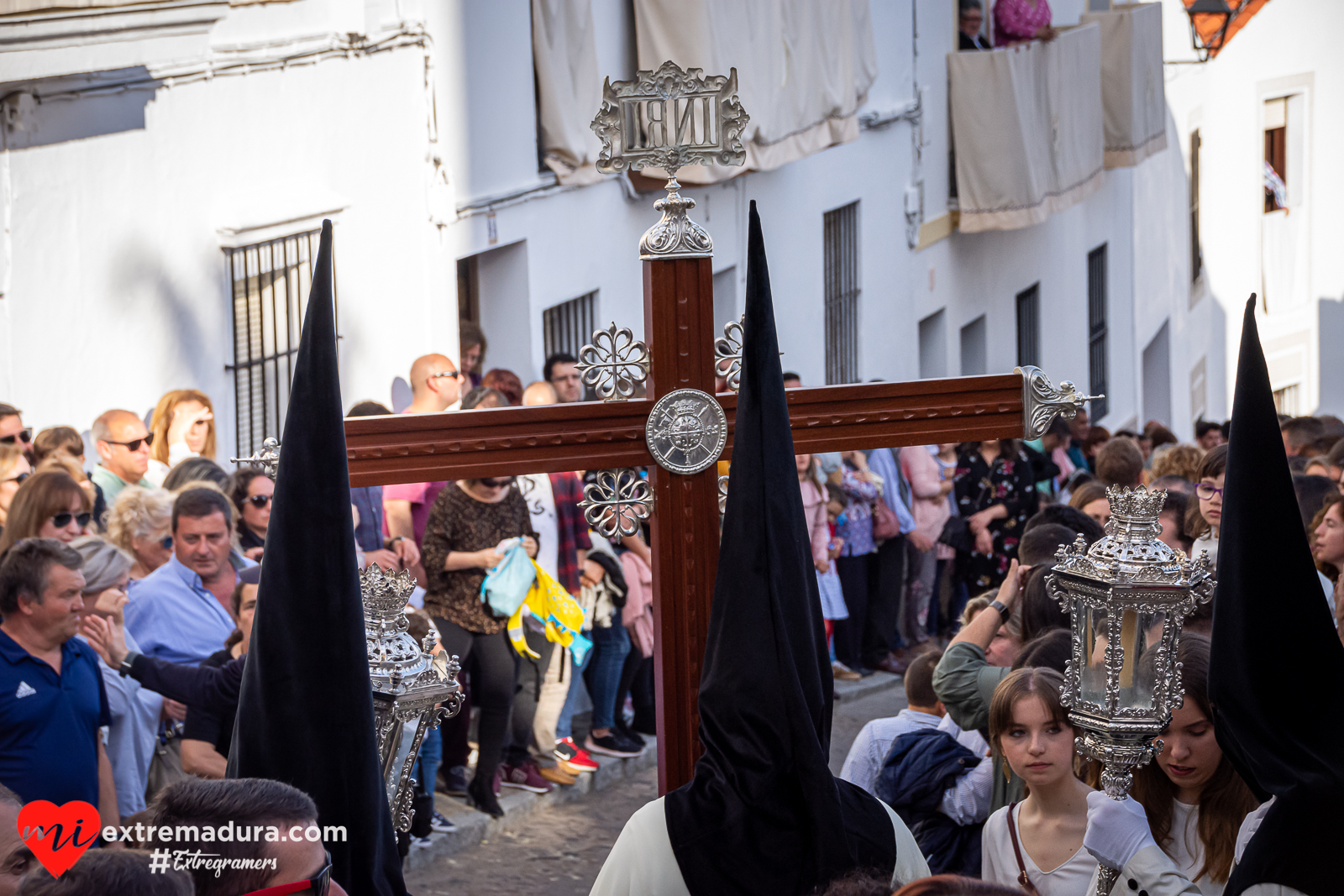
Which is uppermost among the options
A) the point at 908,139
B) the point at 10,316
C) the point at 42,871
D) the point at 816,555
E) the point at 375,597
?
the point at 908,139

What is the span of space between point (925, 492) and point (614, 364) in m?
6.04

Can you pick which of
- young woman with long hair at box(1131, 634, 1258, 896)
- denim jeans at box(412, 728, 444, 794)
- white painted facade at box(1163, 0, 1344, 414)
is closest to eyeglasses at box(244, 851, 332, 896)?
young woman with long hair at box(1131, 634, 1258, 896)

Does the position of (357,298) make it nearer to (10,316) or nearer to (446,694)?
(10,316)

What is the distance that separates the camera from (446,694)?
8.93ft

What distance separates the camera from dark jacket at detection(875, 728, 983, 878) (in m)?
3.76

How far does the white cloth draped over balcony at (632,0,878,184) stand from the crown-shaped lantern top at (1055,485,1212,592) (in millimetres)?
6784

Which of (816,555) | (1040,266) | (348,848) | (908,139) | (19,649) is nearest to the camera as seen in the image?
(348,848)

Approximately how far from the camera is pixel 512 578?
5.97 meters

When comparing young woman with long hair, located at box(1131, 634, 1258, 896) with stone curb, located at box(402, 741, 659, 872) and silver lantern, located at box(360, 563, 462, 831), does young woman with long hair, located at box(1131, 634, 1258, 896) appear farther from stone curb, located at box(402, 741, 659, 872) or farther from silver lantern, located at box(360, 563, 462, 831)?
stone curb, located at box(402, 741, 659, 872)

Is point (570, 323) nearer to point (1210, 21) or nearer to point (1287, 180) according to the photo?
point (1210, 21)

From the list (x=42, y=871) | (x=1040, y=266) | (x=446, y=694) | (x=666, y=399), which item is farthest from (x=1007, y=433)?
(x=1040, y=266)

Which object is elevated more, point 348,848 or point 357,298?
point 357,298

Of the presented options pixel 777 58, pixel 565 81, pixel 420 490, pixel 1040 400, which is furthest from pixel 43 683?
pixel 777 58

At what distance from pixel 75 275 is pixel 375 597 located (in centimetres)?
493
